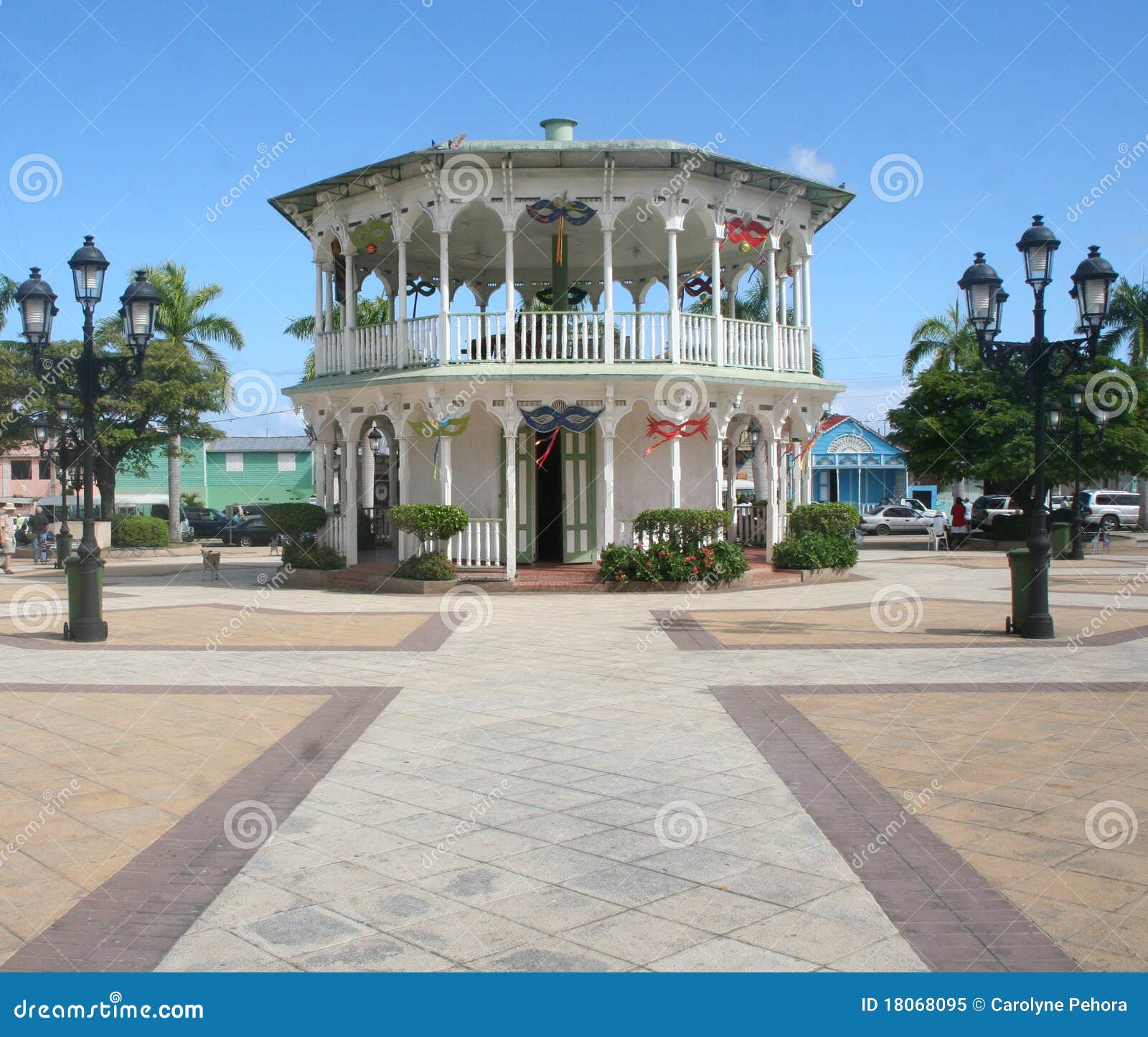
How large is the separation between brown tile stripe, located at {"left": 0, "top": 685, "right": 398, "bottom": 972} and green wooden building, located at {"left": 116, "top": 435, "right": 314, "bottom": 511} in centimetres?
5527

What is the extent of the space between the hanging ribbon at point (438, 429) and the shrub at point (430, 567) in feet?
5.25

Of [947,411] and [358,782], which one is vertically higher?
[947,411]

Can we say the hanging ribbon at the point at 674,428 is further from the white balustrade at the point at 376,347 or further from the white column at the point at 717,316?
the white balustrade at the point at 376,347

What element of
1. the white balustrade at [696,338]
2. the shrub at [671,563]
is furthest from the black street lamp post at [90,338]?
the white balustrade at [696,338]

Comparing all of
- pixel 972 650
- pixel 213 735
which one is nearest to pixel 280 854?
pixel 213 735

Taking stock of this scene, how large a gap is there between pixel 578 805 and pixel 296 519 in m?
16.3

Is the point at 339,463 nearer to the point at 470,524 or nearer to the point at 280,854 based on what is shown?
the point at 470,524

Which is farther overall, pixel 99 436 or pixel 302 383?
pixel 99 436

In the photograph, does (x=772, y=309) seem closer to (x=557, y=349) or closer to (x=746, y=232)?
(x=746, y=232)

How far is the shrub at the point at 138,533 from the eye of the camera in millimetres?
34188

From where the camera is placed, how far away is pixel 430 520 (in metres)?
18.8

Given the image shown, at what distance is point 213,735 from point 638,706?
3344mm

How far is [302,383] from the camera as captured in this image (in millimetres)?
22547

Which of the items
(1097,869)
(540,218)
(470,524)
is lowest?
(1097,869)
